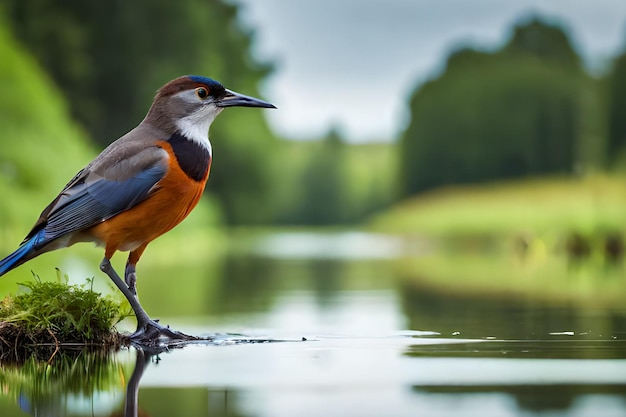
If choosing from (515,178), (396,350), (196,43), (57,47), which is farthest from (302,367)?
(515,178)


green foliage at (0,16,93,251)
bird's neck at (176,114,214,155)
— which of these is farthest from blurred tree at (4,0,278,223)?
bird's neck at (176,114,214,155)

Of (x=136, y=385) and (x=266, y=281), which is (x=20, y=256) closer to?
(x=136, y=385)

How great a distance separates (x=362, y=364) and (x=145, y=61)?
25.6 metres

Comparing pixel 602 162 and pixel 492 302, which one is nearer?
pixel 492 302

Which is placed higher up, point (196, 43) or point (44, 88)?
point (196, 43)

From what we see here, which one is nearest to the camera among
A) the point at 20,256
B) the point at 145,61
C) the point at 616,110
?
the point at 20,256

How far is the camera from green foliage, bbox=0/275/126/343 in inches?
266

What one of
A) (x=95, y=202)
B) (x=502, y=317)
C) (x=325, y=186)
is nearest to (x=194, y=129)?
(x=95, y=202)

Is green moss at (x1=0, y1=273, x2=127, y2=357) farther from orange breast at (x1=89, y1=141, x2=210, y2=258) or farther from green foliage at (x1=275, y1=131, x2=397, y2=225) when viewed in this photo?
green foliage at (x1=275, y1=131, x2=397, y2=225)

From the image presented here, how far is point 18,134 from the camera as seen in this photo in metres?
21.6

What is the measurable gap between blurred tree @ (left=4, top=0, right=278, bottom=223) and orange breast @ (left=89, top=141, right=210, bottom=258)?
840 inches

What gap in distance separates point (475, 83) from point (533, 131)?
4.00 meters

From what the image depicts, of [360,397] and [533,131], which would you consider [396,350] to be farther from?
[533,131]

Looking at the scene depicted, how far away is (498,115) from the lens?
45.3 metres
